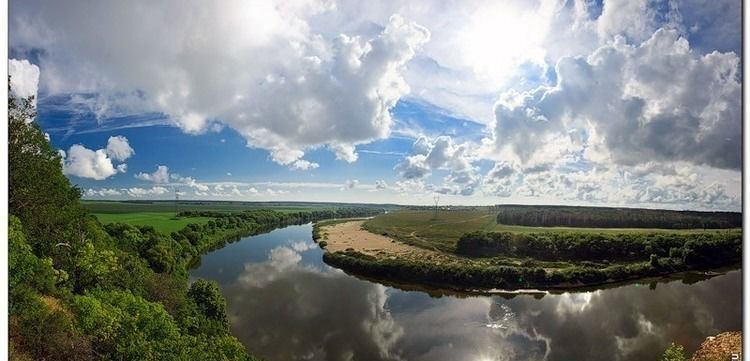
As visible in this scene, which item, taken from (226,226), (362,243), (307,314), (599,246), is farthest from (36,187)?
(599,246)

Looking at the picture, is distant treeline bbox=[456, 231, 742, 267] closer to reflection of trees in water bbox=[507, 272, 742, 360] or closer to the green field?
the green field

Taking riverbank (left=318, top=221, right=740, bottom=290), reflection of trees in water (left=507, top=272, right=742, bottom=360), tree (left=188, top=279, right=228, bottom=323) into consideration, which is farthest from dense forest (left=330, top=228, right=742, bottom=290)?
tree (left=188, top=279, right=228, bottom=323)

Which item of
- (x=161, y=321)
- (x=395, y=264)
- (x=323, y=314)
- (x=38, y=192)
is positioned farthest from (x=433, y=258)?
(x=38, y=192)

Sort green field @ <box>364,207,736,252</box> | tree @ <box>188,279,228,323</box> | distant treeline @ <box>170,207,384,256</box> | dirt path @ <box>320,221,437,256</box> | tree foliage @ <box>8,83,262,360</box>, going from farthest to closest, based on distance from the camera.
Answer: distant treeline @ <box>170,207,384,256</box> → dirt path @ <box>320,221,437,256</box> → green field @ <box>364,207,736,252</box> → tree @ <box>188,279,228,323</box> → tree foliage @ <box>8,83,262,360</box>

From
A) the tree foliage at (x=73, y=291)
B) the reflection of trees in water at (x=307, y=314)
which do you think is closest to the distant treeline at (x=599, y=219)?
the reflection of trees in water at (x=307, y=314)

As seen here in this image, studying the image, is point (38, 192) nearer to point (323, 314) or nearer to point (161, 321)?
point (161, 321)

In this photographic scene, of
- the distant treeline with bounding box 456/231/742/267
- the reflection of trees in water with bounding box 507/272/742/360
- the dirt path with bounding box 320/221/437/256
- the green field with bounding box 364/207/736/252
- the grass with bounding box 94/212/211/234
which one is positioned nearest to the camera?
the reflection of trees in water with bounding box 507/272/742/360

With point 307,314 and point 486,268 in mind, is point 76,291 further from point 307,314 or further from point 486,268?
point 486,268
